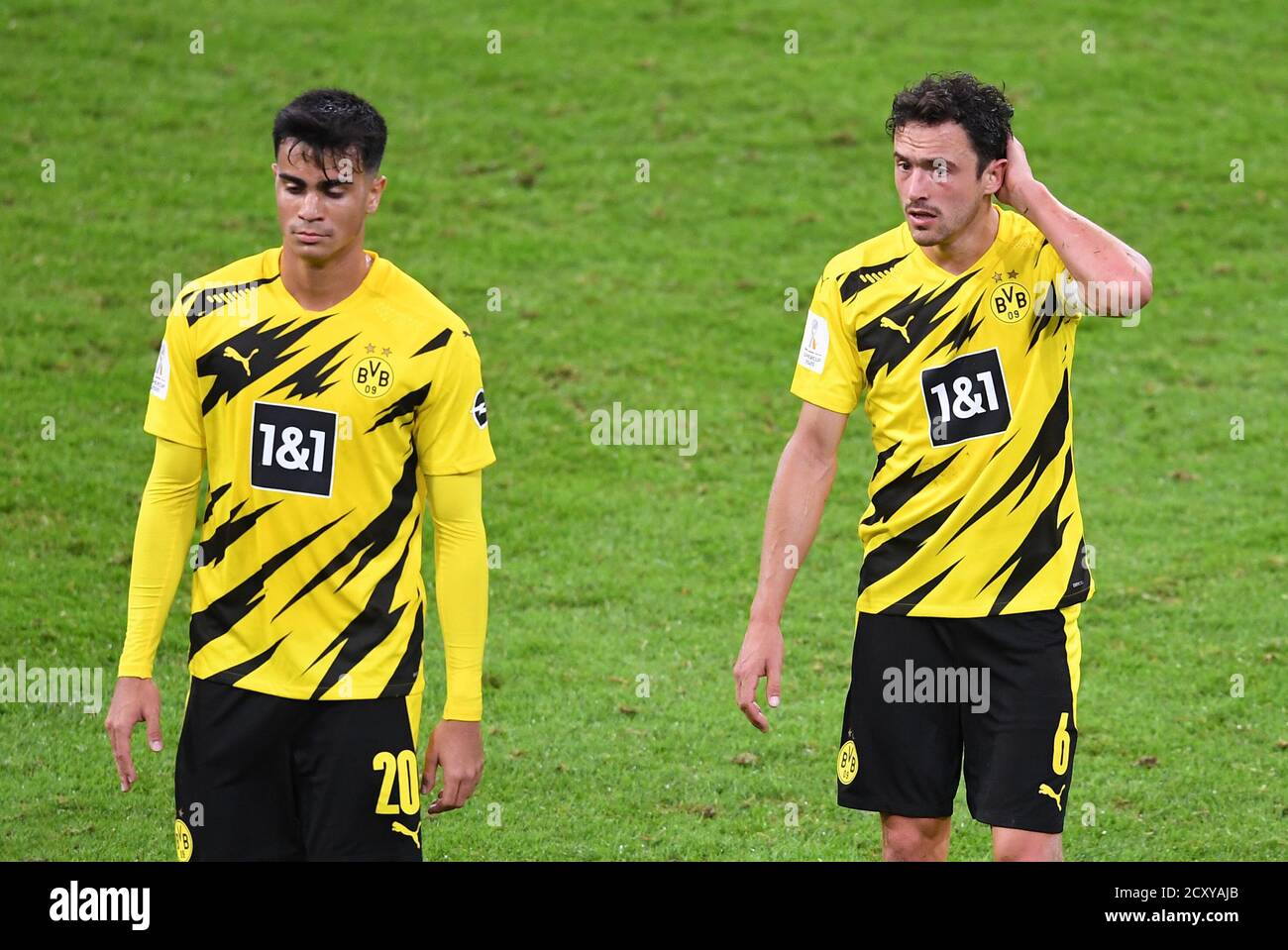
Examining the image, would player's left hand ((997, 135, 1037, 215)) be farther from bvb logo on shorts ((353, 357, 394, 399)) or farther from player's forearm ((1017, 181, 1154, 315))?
bvb logo on shorts ((353, 357, 394, 399))

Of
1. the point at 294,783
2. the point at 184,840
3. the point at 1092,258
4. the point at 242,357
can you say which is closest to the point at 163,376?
the point at 242,357

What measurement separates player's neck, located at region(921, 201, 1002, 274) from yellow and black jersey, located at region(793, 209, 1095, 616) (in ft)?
0.11

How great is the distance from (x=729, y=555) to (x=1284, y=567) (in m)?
3.61

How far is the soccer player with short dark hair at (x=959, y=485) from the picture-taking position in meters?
5.47

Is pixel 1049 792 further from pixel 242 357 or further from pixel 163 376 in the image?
pixel 163 376

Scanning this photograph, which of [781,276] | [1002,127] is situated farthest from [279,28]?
[1002,127]

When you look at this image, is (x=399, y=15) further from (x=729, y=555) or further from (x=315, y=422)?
(x=315, y=422)

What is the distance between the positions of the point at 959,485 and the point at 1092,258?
2.78 feet

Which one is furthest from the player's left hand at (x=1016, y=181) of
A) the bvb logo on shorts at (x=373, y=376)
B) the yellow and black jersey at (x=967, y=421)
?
the bvb logo on shorts at (x=373, y=376)

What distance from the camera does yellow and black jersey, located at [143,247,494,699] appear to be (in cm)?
500

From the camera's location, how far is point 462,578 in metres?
5.09

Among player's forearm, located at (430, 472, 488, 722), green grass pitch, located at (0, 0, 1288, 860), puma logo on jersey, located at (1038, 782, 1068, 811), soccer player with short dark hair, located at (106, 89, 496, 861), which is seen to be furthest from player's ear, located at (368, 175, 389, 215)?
green grass pitch, located at (0, 0, 1288, 860)

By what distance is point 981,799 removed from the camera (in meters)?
5.39

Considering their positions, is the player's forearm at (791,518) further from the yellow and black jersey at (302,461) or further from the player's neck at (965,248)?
the yellow and black jersey at (302,461)
